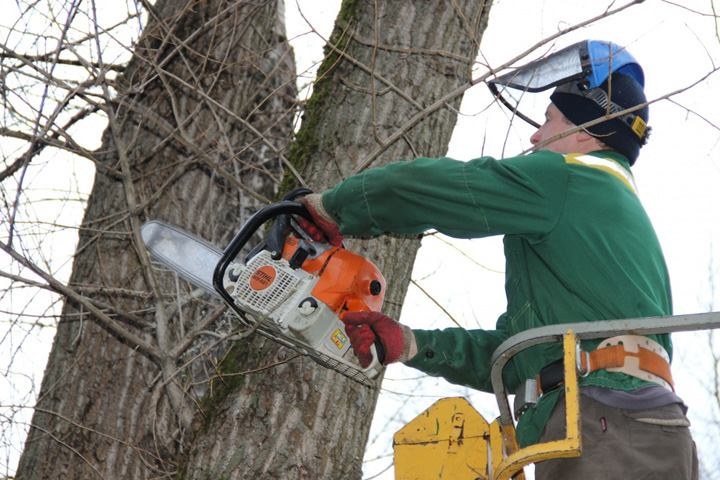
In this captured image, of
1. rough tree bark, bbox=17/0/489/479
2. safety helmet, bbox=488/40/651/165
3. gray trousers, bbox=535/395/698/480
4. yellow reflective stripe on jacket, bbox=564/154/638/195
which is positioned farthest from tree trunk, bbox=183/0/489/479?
gray trousers, bbox=535/395/698/480

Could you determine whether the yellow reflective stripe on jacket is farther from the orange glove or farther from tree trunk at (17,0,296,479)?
tree trunk at (17,0,296,479)

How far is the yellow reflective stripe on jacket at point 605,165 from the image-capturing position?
2.43 m

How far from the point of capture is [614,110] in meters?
2.77

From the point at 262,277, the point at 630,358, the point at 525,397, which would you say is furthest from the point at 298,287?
the point at 630,358

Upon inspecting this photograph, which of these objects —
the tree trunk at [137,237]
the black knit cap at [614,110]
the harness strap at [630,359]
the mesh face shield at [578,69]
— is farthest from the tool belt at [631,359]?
the tree trunk at [137,237]

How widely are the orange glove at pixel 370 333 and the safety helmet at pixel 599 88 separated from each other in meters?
0.95

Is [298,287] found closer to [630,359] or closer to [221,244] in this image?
[630,359]

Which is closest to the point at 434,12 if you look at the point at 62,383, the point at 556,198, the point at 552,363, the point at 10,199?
the point at 556,198

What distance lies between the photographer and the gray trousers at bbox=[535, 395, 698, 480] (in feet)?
6.75

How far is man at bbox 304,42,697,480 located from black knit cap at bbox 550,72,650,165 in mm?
74

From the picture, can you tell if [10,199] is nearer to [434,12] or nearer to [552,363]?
[434,12]

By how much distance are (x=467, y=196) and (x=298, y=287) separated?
0.64 meters

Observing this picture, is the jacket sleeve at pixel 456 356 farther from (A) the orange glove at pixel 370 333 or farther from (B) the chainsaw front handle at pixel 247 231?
(B) the chainsaw front handle at pixel 247 231

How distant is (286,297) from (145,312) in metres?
1.67
